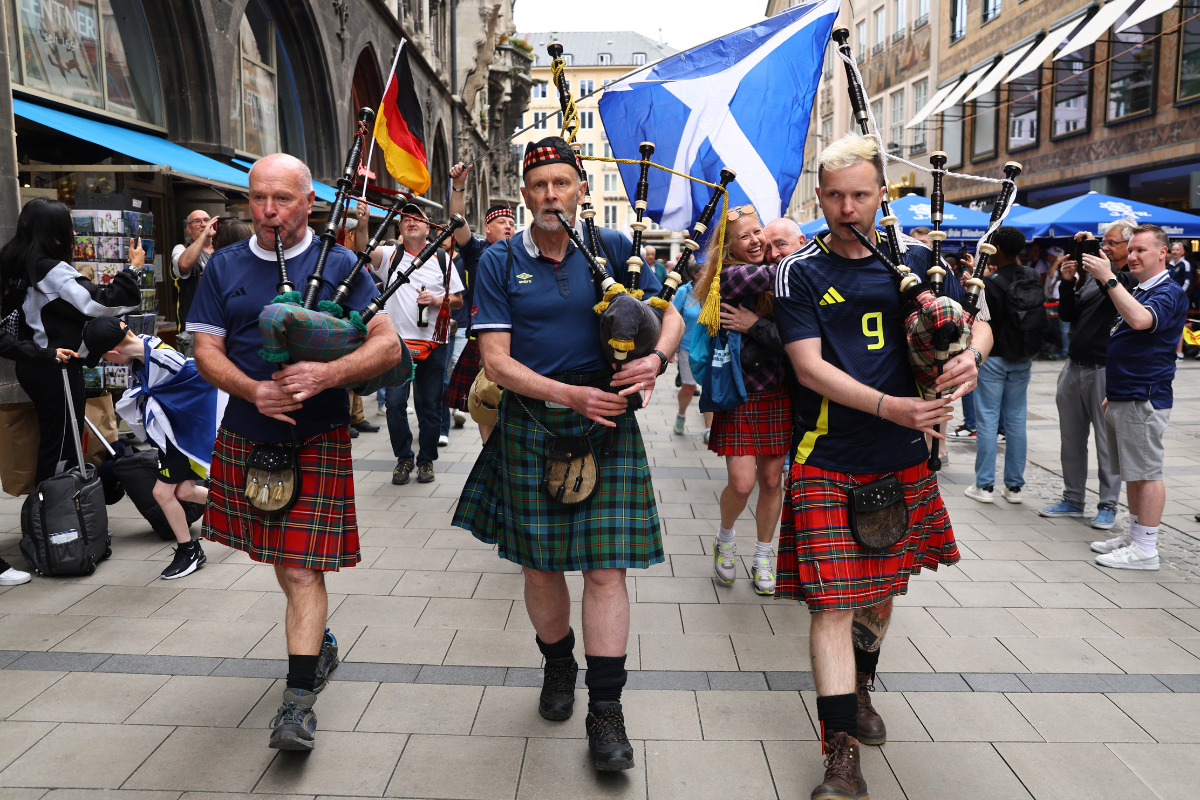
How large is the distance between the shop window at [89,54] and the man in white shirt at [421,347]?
12.1 feet

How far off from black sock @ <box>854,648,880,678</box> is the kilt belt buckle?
1109mm

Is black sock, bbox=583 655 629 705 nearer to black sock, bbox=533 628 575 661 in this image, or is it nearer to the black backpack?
black sock, bbox=533 628 575 661

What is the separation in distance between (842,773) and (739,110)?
3.01m

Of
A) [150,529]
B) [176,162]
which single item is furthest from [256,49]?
[150,529]

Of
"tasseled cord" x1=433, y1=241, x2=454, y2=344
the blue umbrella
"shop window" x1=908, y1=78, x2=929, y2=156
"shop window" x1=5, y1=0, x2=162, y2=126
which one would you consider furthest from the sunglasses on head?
"shop window" x1=908, y1=78, x2=929, y2=156

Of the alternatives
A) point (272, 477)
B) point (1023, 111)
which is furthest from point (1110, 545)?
point (1023, 111)

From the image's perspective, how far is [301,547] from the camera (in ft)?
10.0

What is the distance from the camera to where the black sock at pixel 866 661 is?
10.2 ft

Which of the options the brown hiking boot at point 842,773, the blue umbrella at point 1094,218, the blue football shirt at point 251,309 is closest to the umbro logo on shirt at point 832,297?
the brown hiking boot at point 842,773

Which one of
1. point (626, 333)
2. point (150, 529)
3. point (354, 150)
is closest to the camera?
point (626, 333)

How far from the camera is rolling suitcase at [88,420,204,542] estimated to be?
16.9ft

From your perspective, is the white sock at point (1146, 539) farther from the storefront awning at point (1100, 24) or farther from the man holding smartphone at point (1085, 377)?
the storefront awning at point (1100, 24)

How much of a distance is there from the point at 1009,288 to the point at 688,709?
4.41 m

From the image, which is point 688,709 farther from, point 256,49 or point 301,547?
point 256,49
